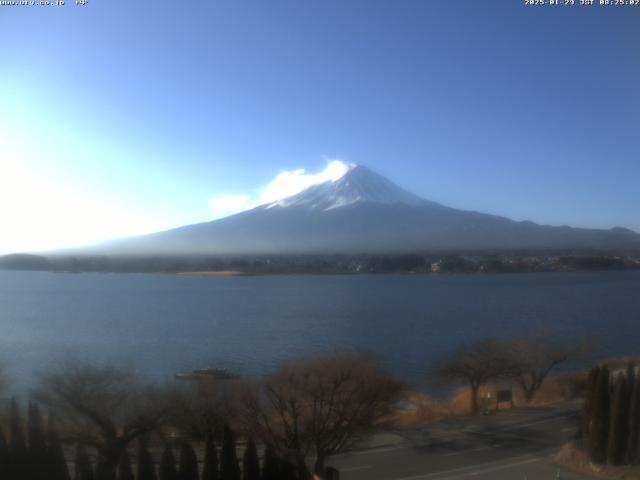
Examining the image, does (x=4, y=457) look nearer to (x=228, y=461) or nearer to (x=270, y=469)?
(x=228, y=461)

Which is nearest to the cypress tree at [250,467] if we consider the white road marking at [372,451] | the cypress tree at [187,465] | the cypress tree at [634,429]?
the cypress tree at [187,465]

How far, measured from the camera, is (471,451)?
5.94 meters

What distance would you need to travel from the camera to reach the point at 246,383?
6289 millimetres

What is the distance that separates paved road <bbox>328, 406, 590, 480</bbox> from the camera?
5.15 m

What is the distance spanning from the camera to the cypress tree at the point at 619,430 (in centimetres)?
508

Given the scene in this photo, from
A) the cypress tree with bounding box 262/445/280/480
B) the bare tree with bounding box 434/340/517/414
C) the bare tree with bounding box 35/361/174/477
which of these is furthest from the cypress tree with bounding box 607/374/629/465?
the bare tree with bounding box 35/361/174/477

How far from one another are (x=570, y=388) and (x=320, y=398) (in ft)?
16.1

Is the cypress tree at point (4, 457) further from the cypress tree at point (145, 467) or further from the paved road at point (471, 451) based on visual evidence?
the paved road at point (471, 451)

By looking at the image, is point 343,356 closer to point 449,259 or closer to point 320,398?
point 320,398

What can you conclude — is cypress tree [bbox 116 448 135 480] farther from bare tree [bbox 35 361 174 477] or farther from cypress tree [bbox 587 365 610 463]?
cypress tree [bbox 587 365 610 463]

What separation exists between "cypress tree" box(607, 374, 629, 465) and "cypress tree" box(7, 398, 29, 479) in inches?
191

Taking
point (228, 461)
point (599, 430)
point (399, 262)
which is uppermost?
point (399, 262)

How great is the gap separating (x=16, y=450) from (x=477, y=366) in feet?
21.6

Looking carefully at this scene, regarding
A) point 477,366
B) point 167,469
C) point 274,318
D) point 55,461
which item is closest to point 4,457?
point 55,461
